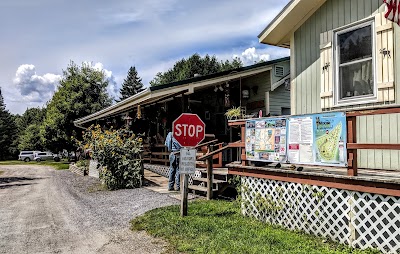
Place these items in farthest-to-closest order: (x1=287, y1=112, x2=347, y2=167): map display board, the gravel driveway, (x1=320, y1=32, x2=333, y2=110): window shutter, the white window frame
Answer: (x1=320, y1=32, x2=333, y2=110): window shutter
the white window frame
the gravel driveway
(x1=287, y1=112, x2=347, y2=167): map display board

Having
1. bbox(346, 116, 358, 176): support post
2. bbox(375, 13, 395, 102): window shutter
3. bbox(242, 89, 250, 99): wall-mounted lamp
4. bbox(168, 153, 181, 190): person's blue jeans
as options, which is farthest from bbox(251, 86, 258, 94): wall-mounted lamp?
bbox(346, 116, 358, 176): support post

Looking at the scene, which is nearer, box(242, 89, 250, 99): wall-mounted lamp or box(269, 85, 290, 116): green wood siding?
box(269, 85, 290, 116): green wood siding

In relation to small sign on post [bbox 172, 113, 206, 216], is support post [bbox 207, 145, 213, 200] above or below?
below

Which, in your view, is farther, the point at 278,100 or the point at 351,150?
the point at 278,100

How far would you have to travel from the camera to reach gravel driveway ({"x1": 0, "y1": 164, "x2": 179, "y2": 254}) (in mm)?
5578

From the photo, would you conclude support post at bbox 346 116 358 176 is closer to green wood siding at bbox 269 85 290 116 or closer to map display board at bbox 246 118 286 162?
map display board at bbox 246 118 286 162

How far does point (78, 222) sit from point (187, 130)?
9.96ft

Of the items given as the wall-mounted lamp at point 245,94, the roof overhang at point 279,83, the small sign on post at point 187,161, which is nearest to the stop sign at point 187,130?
the small sign on post at point 187,161

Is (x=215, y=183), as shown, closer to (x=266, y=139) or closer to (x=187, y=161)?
(x=187, y=161)

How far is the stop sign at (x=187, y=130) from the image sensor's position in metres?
7.04

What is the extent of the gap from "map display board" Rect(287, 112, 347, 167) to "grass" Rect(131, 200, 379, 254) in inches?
47.6

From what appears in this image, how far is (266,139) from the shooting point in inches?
252

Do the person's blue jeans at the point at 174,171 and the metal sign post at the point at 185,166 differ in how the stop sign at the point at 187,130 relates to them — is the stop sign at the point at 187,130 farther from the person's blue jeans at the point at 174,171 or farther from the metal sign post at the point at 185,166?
the person's blue jeans at the point at 174,171

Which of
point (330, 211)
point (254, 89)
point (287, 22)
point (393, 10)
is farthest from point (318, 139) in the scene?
point (254, 89)
